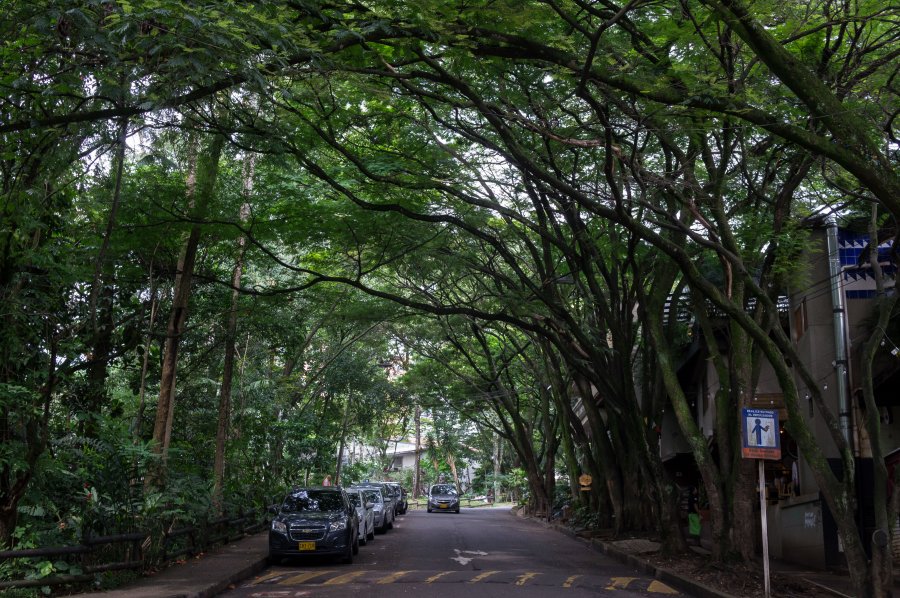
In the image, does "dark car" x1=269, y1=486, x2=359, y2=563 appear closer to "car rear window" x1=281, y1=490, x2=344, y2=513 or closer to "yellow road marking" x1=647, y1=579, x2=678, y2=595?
"car rear window" x1=281, y1=490, x2=344, y2=513

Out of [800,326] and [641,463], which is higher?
[800,326]

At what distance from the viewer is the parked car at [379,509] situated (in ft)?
85.0

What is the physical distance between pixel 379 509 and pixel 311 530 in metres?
10.7

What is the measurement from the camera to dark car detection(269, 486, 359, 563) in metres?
15.6

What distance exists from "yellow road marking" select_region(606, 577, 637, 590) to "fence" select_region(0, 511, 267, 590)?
283 inches

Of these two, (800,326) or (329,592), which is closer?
(329,592)

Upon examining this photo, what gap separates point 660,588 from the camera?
42.7 ft

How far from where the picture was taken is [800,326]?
58.9 feet

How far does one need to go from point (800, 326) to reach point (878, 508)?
846 centimetres

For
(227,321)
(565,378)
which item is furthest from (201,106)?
(565,378)

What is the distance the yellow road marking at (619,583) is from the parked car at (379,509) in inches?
473

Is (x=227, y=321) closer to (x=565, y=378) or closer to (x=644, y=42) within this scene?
(x=644, y=42)

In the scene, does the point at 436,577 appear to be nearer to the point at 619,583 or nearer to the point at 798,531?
the point at 619,583

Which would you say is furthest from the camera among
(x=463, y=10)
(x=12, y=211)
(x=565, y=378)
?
(x=565, y=378)
